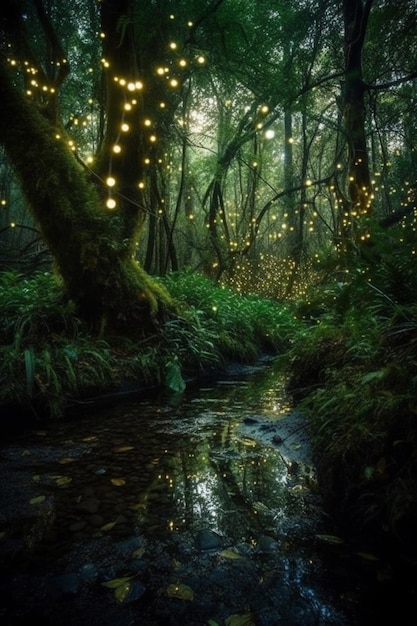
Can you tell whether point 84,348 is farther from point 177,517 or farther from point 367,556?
point 367,556

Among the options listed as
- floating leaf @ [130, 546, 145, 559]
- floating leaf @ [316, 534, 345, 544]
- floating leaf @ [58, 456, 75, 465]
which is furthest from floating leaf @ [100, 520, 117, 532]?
floating leaf @ [316, 534, 345, 544]

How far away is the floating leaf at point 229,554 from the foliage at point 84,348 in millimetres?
2557

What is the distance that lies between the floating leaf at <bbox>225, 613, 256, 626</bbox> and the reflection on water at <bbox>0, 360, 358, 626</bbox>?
0.08ft

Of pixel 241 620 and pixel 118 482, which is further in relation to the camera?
pixel 118 482

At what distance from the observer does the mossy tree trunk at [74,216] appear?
15.5 feet

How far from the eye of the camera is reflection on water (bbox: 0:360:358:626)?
4.96ft

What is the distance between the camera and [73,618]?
1406 mm

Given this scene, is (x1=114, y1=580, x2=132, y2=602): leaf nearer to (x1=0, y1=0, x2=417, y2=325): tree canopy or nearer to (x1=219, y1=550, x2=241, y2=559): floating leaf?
(x1=219, y1=550, x2=241, y2=559): floating leaf

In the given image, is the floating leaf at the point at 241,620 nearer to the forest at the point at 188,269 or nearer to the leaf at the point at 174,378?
the forest at the point at 188,269

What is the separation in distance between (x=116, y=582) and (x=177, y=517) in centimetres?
53

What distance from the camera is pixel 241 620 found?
141cm

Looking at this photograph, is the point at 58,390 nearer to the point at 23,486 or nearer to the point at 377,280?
the point at 23,486

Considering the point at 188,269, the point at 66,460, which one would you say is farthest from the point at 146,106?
the point at 66,460

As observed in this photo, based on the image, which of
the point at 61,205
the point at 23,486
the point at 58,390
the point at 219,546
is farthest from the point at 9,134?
the point at 219,546
